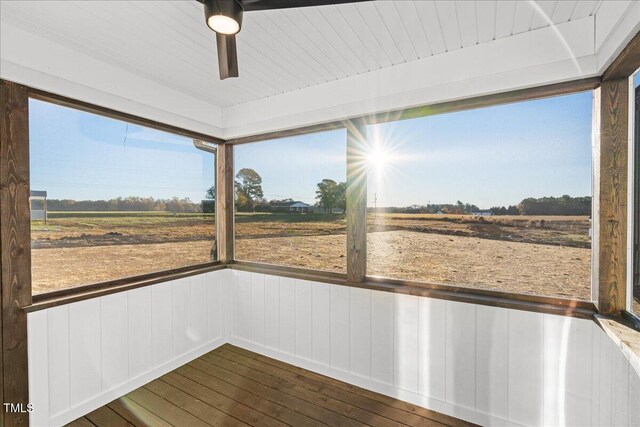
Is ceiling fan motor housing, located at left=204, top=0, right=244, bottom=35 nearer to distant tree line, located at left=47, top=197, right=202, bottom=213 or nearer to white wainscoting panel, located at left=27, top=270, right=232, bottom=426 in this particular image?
distant tree line, located at left=47, top=197, right=202, bottom=213

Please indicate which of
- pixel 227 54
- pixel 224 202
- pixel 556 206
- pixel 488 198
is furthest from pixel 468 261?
pixel 224 202

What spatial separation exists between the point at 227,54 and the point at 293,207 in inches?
71.6

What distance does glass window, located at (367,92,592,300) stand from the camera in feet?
6.48

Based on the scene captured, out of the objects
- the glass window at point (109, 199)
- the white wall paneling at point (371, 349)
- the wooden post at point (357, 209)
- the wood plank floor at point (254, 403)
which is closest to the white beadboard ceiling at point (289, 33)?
the glass window at point (109, 199)

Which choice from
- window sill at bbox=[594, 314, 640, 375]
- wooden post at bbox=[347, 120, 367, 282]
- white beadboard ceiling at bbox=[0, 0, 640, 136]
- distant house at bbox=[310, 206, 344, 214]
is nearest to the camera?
window sill at bbox=[594, 314, 640, 375]

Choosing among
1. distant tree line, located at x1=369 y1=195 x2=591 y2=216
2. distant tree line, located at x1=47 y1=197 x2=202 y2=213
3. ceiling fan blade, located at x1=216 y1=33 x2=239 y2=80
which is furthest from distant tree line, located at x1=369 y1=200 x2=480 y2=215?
distant tree line, located at x1=47 y1=197 x2=202 y2=213

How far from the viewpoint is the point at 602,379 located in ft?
5.89

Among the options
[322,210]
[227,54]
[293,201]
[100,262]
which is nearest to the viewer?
[227,54]

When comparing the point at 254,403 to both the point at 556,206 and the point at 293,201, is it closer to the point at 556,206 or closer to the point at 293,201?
the point at 293,201

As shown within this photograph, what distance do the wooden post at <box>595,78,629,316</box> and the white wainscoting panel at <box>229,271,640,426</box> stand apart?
0.82 feet

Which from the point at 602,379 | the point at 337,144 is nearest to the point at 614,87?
the point at 602,379

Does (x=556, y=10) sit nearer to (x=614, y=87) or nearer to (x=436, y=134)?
(x=614, y=87)

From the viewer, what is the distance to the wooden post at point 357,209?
105 inches

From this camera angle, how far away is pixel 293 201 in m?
3.15
